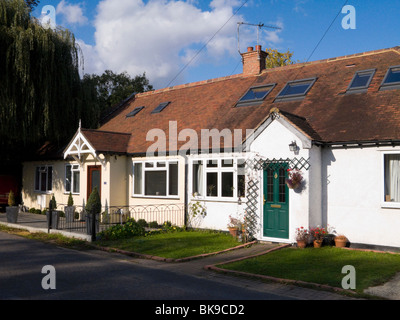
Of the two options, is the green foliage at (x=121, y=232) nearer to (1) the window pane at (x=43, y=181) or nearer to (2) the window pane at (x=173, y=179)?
(2) the window pane at (x=173, y=179)

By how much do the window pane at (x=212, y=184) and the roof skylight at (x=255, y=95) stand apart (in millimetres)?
3852

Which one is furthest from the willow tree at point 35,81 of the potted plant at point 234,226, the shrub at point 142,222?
the potted plant at point 234,226

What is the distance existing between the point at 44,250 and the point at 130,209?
6580 millimetres

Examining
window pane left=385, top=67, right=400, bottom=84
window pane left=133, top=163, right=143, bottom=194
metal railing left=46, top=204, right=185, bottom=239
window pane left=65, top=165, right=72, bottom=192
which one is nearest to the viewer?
window pane left=385, top=67, right=400, bottom=84

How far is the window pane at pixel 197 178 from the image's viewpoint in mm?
15523

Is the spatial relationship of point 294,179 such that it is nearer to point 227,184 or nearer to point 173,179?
point 227,184

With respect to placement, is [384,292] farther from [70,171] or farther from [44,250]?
[70,171]

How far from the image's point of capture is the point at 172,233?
14.8 meters

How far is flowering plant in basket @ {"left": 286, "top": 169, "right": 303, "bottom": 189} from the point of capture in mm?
11867

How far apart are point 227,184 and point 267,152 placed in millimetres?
2337

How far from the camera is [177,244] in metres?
12.5

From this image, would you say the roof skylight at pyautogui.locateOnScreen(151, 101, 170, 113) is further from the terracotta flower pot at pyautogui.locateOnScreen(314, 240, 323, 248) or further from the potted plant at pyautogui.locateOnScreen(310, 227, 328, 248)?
the terracotta flower pot at pyautogui.locateOnScreen(314, 240, 323, 248)

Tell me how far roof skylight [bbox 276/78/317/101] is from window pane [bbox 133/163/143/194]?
6876mm

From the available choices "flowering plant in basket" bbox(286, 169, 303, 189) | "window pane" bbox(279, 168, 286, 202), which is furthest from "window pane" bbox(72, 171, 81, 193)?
"flowering plant in basket" bbox(286, 169, 303, 189)
